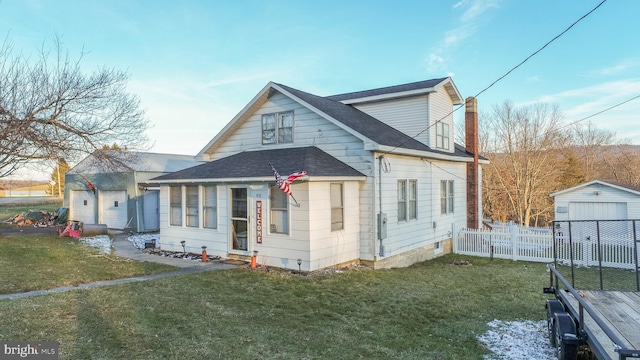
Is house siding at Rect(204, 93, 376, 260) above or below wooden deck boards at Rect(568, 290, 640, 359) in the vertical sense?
above

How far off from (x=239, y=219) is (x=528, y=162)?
2588 centimetres

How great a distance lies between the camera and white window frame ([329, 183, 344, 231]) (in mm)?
10398

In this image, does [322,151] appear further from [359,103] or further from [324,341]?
[324,341]

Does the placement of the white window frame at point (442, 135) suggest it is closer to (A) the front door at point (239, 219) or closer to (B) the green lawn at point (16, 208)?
(A) the front door at point (239, 219)

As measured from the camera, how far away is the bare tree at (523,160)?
29500 millimetres

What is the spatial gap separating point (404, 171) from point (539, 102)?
82.5 feet

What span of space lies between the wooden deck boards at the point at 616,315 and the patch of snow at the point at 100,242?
13.2 m

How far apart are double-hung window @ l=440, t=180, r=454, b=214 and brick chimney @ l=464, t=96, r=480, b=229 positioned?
5.64ft

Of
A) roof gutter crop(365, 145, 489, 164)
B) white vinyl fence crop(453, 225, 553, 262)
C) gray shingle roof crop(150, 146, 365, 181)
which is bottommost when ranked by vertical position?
white vinyl fence crop(453, 225, 553, 262)

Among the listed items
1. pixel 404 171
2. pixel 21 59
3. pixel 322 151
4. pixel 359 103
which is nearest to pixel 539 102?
pixel 359 103

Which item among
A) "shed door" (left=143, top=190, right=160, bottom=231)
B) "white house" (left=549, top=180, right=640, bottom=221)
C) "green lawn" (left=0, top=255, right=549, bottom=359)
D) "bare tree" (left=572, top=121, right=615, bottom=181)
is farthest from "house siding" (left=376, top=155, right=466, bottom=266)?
"bare tree" (left=572, top=121, right=615, bottom=181)

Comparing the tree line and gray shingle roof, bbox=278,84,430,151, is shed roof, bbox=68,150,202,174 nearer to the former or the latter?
gray shingle roof, bbox=278,84,430,151

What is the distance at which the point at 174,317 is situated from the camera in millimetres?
5957

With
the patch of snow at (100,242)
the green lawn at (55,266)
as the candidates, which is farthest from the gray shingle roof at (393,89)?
the patch of snow at (100,242)
